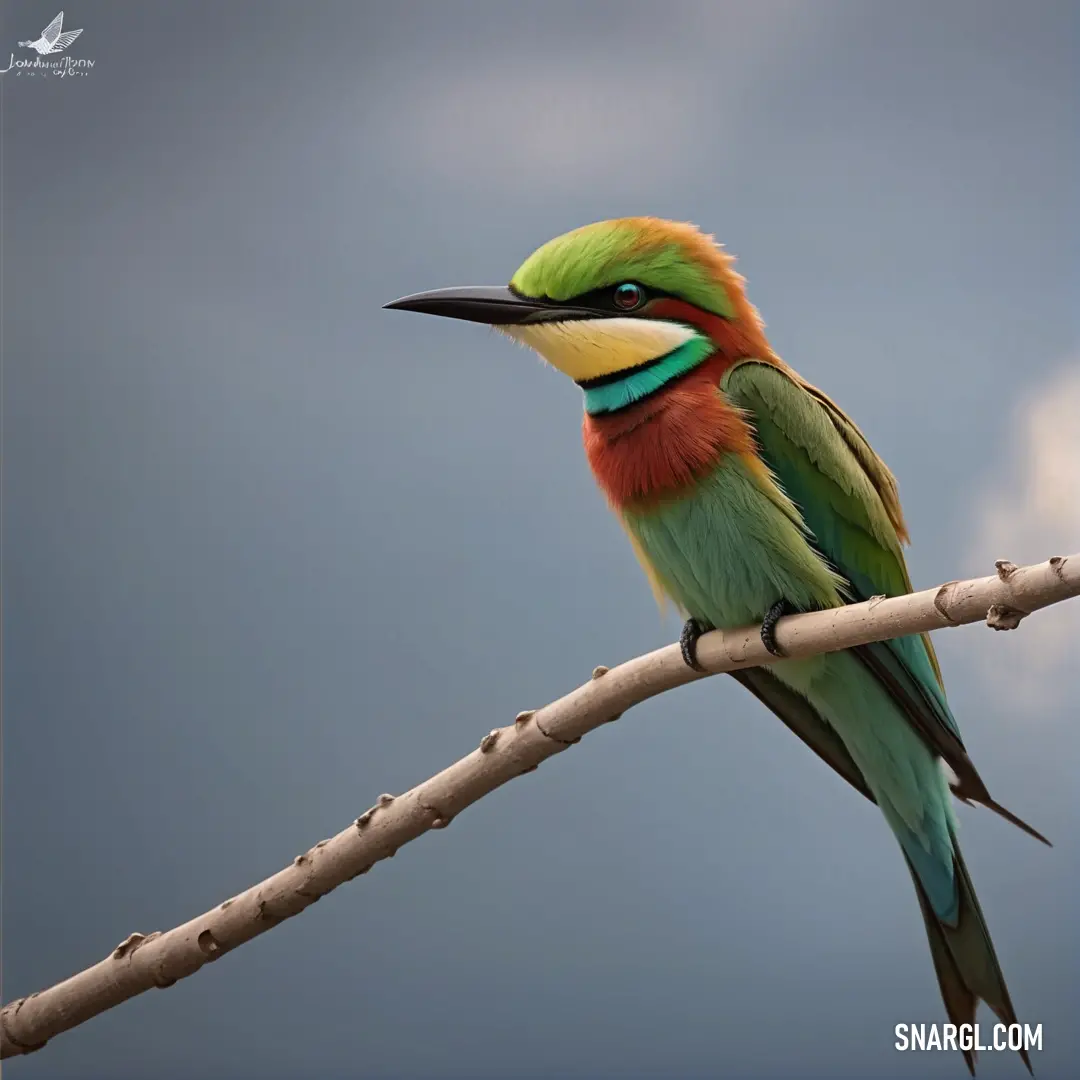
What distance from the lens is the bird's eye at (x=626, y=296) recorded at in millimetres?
1603

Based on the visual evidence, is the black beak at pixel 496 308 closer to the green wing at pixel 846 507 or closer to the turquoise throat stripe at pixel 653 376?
the turquoise throat stripe at pixel 653 376

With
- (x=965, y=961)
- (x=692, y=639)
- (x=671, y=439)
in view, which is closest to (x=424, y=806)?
(x=692, y=639)

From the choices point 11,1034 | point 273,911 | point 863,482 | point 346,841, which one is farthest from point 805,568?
point 11,1034

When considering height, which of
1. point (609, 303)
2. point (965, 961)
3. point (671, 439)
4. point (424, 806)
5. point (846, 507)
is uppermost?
point (609, 303)

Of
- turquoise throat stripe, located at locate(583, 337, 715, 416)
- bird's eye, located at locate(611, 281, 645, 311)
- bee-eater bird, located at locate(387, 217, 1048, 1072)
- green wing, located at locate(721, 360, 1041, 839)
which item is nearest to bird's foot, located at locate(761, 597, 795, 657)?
bee-eater bird, located at locate(387, 217, 1048, 1072)

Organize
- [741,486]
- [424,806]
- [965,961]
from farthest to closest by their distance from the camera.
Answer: [965,961], [741,486], [424,806]

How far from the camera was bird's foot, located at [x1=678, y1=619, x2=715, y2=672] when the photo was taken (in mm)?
1453

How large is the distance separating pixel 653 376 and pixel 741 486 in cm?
18

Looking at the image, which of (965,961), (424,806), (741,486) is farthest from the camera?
(965,961)

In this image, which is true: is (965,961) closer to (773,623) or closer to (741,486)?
(773,623)

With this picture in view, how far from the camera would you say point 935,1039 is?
2.29 m

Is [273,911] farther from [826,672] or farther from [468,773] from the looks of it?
[826,672]

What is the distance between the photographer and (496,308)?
1.61 m

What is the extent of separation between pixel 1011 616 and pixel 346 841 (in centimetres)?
78
